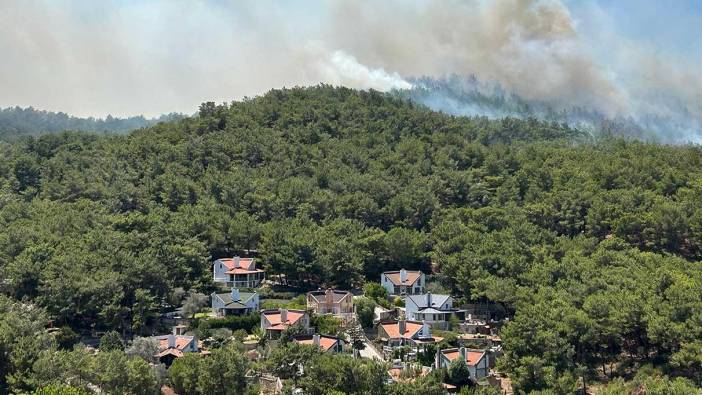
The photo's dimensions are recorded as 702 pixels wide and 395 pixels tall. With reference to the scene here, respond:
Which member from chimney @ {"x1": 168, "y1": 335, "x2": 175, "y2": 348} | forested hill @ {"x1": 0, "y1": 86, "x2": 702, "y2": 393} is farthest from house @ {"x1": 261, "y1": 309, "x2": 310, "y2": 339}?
forested hill @ {"x1": 0, "y1": 86, "x2": 702, "y2": 393}

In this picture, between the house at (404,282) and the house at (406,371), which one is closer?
the house at (406,371)

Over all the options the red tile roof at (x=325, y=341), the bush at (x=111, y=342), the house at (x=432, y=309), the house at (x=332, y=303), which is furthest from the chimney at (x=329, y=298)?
the bush at (x=111, y=342)

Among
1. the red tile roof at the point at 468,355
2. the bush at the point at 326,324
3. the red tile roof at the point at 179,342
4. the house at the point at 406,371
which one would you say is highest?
the bush at the point at 326,324

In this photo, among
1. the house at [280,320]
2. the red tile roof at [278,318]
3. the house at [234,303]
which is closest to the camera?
the house at [280,320]

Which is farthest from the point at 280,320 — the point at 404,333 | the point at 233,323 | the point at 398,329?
the point at 404,333

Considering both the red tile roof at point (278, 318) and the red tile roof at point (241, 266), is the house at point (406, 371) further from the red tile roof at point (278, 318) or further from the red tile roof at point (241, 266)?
the red tile roof at point (241, 266)

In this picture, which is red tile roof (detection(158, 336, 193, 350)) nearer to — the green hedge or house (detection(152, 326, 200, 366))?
house (detection(152, 326, 200, 366))

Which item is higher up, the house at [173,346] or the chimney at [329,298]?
the chimney at [329,298]
